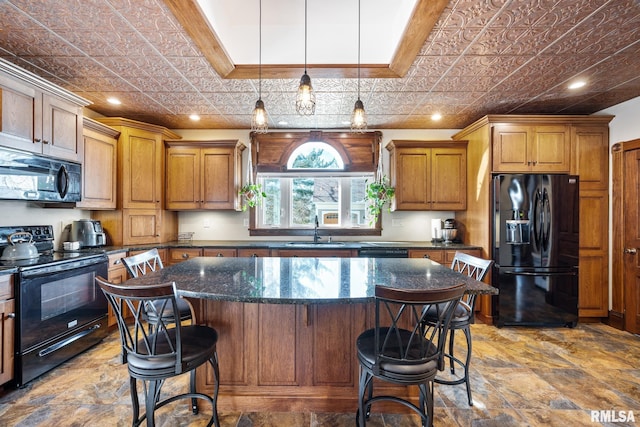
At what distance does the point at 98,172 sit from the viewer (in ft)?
10.3

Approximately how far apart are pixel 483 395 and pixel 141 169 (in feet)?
14.2

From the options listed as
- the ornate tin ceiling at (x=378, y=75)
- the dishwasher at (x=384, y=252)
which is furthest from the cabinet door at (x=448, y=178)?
the dishwasher at (x=384, y=252)

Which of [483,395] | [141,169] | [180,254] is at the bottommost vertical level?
[483,395]

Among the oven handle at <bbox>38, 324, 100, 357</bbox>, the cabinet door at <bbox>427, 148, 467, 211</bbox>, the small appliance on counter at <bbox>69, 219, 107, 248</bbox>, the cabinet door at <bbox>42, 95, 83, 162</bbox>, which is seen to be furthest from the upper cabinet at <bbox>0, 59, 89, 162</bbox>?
the cabinet door at <bbox>427, 148, 467, 211</bbox>

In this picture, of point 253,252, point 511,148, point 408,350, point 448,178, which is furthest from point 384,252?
point 408,350

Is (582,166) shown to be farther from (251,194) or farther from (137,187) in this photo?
(137,187)

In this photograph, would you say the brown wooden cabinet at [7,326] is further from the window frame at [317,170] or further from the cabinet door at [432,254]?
the cabinet door at [432,254]

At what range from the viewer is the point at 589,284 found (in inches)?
132

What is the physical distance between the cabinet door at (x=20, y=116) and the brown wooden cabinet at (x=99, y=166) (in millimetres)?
569

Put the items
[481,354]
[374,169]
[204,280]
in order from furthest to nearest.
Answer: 1. [374,169]
2. [481,354]
3. [204,280]

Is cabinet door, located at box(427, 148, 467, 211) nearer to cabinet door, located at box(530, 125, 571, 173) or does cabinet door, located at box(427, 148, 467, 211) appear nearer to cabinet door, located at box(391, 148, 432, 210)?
cabinet door, located at box(391, 148, 432, 210)

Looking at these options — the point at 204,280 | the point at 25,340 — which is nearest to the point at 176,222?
the point at 25,340

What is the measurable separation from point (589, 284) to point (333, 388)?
11.7ft

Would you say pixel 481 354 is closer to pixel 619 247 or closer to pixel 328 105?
pixel 619 247
